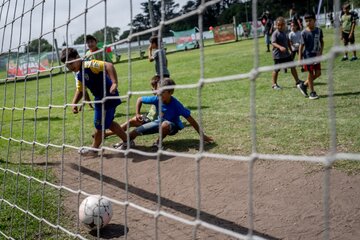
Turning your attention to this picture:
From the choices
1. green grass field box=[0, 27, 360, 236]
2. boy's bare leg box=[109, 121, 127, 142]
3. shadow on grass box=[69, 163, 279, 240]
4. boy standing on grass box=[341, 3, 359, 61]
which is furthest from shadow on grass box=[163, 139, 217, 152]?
boy standing on grass box=[341, 3, 359, 61]

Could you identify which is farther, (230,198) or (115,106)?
(115,106)

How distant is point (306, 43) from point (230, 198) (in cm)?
414

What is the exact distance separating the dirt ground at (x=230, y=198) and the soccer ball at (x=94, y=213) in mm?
93

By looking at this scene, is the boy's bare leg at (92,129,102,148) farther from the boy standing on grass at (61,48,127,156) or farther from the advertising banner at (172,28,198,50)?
the advertising banner at (172,28,198,50)

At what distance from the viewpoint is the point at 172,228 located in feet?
9.63

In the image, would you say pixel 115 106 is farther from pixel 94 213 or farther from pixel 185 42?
pixel 185 42

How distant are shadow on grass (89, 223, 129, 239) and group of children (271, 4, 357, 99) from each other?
3.65 metres

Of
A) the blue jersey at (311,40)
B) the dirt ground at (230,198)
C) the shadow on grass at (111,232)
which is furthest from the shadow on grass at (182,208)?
the blue jersey at (311,40)

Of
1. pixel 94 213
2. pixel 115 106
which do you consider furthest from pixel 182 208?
pixel 115 106

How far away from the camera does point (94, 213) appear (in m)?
2.93

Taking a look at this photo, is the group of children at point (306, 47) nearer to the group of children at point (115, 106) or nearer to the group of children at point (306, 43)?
the group of children at point (306, 43)

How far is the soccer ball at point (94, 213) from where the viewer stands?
2.93 m

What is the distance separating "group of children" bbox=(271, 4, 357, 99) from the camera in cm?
650

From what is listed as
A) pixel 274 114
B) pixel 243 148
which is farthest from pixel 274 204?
pixel 274 114
